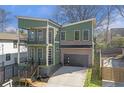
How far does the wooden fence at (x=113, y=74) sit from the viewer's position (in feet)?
19.2

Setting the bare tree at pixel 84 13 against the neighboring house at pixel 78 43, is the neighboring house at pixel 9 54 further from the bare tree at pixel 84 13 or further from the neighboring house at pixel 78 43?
the bare tree at pixel 84 13

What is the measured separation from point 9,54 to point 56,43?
109 centimetres

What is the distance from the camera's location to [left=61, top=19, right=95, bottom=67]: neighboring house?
5.88m

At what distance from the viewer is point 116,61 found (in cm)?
593

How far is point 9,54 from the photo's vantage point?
621 centimetres

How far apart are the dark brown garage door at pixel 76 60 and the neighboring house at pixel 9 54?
92 centimetres

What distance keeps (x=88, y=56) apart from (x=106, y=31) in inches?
25.7

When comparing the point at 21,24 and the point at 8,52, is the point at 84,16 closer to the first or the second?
the point at 21,24

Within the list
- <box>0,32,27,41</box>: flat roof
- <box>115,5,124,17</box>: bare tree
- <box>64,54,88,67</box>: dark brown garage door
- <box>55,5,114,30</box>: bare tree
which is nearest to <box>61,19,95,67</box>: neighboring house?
<box>64,54,88,67</box>: dark brown garage door

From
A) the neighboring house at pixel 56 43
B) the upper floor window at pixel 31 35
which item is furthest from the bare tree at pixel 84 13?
the upper floor window at pixel 31 35

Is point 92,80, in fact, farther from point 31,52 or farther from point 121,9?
point 121,9
